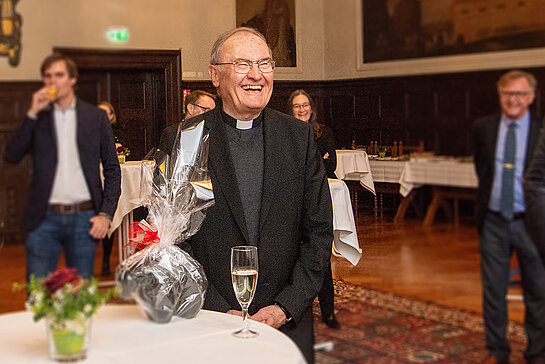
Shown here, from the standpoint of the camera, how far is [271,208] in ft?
6.96

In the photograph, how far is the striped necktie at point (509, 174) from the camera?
5.54 feet

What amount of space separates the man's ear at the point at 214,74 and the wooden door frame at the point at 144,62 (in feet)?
0.30

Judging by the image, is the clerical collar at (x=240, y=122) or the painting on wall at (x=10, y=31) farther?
the clerical collar at (x=240, y=122)

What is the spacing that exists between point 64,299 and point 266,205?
2.63 feet

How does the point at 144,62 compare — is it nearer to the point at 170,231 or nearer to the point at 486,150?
the point at 170,231

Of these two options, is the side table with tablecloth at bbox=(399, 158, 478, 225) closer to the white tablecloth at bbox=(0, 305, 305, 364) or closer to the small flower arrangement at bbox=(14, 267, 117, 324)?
the white tablecloth at bbox=(0, 305, 305, 364)

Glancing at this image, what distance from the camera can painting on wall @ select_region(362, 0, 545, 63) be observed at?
5.60ft

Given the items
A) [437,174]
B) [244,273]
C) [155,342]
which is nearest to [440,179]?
[437,174]

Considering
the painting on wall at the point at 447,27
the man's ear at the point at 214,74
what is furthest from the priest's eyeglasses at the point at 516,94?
the man's ear at the point at 214,74

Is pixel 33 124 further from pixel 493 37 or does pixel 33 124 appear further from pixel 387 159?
pixel 493 37

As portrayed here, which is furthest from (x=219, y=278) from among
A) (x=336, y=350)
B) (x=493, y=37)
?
(x=493, y=37)

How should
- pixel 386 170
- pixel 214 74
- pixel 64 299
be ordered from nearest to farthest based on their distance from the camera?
pixel 64 299 < pixel 386 170 < pixel 214 74

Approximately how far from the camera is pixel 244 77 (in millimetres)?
2098

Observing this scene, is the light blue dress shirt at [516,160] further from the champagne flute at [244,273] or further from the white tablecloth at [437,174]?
the champagne flute at [244,273]
